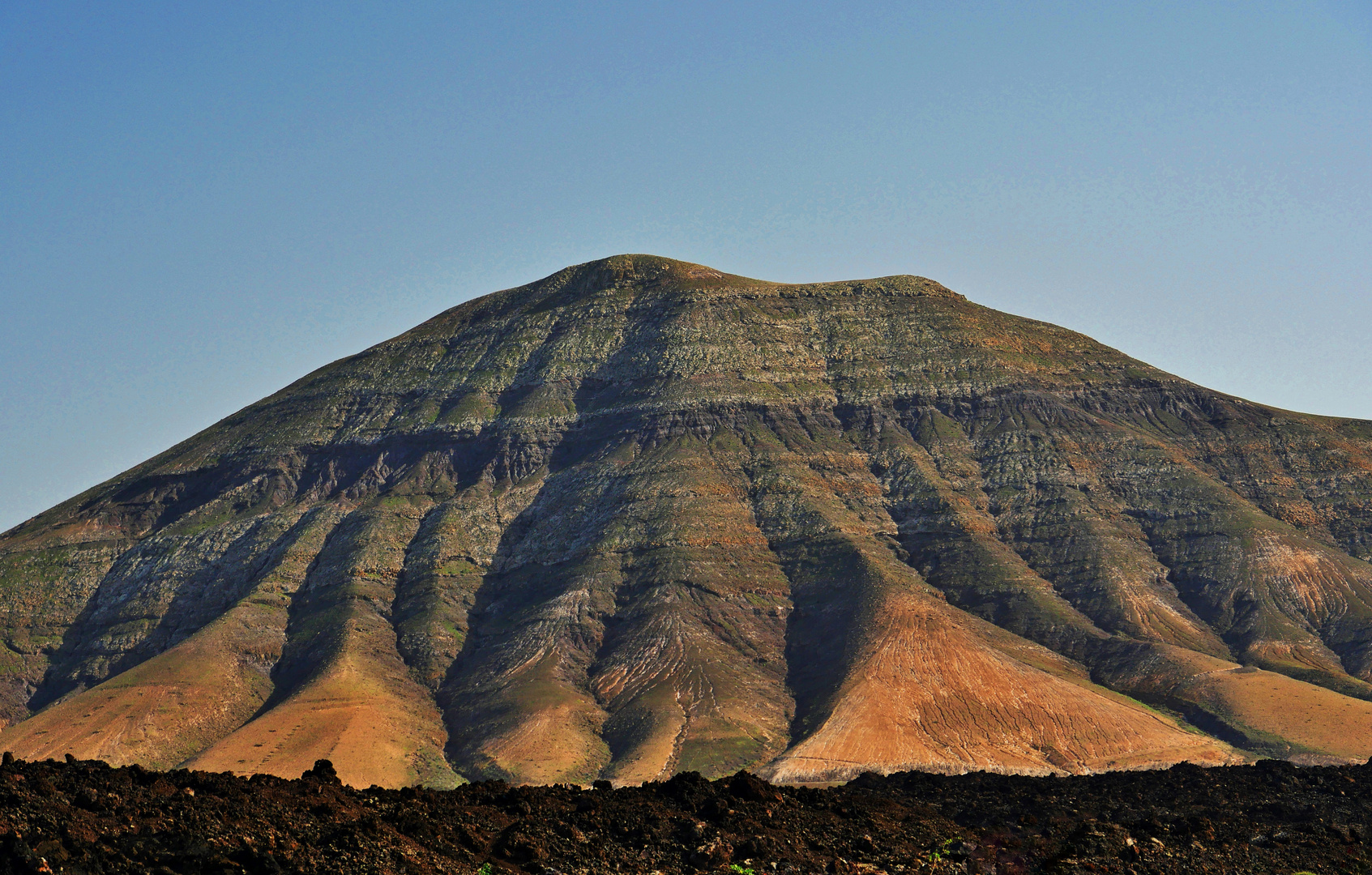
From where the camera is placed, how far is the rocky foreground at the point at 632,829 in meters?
31.6

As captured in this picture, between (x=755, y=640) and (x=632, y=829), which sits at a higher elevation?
(x=632, y=829)

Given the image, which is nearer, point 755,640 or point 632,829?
point 632,829

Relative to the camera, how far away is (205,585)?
639 ft

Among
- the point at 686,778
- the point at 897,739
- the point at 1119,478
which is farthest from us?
the point at 1119,478

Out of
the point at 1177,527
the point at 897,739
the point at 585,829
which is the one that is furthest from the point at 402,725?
the point at 585,829

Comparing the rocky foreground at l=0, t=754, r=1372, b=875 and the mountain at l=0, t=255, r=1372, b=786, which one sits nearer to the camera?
the rocky foreground at l=0, t=754, r=1372, b=875

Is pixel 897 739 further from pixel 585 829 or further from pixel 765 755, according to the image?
pixel 585 829

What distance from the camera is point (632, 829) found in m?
39.5

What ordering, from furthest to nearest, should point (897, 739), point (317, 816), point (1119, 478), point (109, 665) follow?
point (1119, 478) → point (109, 665) → point (897, 739) → point (317, 816)

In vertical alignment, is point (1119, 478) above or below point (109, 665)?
above

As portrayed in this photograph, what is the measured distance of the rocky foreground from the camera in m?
31.6

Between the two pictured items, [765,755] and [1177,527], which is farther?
[1177,527]

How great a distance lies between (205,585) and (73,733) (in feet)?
146

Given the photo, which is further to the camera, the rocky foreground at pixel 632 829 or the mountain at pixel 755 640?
the mountain at pixel 755 640
